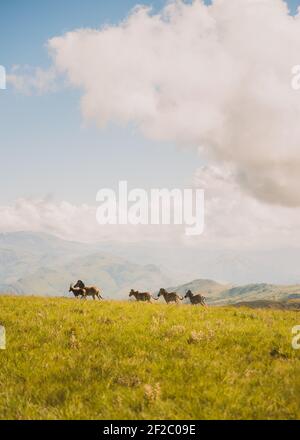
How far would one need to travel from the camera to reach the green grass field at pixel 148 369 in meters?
8.15

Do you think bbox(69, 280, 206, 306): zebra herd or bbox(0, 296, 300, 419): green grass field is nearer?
bbox(0, 296, 300, 419): green grass field

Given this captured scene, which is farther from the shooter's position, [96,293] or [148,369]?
[96,293]

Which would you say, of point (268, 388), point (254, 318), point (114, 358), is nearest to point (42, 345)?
point (114, 358)

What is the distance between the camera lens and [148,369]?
10008 mm

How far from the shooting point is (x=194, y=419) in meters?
7.68

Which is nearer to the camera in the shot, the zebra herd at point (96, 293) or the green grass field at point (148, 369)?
the green grass field at point (148, 369)

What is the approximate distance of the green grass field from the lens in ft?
26.8

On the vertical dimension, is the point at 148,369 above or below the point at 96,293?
below

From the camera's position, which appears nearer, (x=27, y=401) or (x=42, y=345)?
(x=27, y=401)
